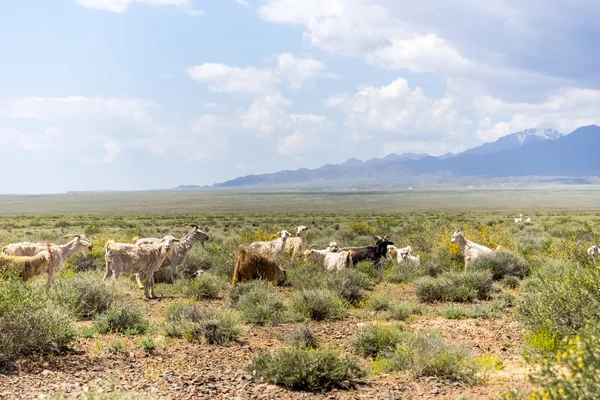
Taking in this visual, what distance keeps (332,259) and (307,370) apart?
9655 millimetres

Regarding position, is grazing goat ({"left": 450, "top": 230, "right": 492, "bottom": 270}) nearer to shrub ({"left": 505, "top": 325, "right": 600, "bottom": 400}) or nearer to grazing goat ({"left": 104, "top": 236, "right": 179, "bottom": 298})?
grazing goat ({"left": 104, "top": 236, "right": 179, "bottom": 298})

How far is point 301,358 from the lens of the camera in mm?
6840

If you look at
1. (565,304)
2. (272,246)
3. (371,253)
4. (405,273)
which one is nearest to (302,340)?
(565,304)

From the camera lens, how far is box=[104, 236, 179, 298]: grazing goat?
519 inches

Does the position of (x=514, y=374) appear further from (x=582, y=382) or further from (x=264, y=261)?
(x=264, y=261)

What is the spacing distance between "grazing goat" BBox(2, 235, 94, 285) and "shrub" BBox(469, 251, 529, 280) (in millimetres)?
11192

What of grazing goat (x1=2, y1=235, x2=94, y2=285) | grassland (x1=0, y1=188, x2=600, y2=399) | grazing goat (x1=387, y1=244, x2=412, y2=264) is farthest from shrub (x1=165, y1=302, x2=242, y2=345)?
grazing goat (x1=387, y1=244, x2=412, y2=264)

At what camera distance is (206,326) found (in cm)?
906

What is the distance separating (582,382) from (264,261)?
37.5ft

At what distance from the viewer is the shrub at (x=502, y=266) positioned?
15.5 metres

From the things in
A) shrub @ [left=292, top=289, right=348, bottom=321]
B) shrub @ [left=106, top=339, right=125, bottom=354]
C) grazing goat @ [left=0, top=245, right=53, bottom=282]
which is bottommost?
shrub @ [left=292, top=289, right=348, bottom=321]

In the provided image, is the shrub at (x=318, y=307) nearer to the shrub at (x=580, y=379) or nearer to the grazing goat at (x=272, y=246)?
the grazing goat at (x=272, y=246)

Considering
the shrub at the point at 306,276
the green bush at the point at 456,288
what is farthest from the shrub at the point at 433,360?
the shrub at the point at 306,276

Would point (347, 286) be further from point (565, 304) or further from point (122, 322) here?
point (565, 304)
